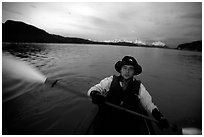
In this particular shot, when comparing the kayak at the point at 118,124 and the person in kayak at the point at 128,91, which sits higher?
the person in kayak at the point at 128,91

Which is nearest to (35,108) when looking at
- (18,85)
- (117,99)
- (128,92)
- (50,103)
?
(50,103)

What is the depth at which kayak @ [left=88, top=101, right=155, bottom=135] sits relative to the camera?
3510mm

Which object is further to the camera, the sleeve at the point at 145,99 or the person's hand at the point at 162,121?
the sleeve at the point at 145,99

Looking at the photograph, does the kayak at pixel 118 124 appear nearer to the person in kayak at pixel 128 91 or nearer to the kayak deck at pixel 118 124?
the kayak deck at pixel 118 124

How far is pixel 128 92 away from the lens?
3.78m

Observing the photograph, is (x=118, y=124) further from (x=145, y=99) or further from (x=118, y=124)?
(x=145, y=99)

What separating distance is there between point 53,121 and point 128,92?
2578mm

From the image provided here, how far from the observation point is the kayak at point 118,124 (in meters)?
3.51

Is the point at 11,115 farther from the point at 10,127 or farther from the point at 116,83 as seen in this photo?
the point at 116,83

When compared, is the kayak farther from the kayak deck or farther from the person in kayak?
the person in kayak

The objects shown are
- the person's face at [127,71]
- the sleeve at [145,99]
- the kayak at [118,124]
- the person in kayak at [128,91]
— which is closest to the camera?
the kayak at [118,124]

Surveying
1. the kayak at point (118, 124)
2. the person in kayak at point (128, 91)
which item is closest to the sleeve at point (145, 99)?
the person in kayak at point (128, 91)

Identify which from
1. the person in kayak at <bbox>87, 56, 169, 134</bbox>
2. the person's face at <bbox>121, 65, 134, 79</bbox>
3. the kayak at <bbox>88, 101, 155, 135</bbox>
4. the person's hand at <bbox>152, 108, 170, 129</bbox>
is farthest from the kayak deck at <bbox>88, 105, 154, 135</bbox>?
the person's face at <bbox>121, 65, 134, 79</bbox>

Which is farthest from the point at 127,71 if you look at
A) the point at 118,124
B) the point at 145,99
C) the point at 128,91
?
the point at 118,124
